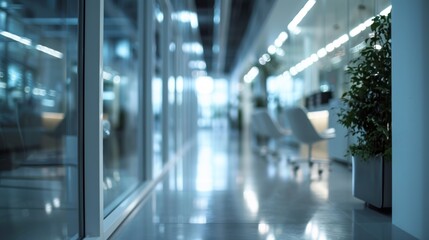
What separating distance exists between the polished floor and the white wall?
20 centimetres

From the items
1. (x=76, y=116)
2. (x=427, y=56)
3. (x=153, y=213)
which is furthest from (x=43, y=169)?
(x=427, y=56)

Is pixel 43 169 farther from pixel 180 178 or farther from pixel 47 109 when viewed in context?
pixel 47 109

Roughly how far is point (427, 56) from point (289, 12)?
3.20 metres

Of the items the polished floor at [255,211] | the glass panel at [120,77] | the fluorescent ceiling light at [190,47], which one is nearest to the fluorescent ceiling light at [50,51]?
the polished floor at [255,211]

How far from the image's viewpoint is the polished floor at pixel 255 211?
2797mm

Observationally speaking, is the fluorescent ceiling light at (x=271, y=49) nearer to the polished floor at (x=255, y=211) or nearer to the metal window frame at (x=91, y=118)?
the polished floor at (x=255, y=211)

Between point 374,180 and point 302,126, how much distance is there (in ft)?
8.50

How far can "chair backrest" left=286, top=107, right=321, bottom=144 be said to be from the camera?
5852mm

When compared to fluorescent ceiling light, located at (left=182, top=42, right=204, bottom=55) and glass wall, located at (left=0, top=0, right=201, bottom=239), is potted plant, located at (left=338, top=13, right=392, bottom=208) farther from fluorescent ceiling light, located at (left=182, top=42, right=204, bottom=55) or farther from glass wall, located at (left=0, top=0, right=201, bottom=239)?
fluorescent ceiling light, located at (left=182, top=42, right=204, bottom=55)

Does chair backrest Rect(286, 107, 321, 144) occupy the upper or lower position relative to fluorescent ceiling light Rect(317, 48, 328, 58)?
lower

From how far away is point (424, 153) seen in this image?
2.56 m

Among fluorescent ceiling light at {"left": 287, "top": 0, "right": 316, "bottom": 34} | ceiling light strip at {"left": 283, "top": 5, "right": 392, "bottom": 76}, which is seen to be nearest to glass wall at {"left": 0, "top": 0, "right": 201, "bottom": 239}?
fluorescent ceiling light at {"left": 287, "top": 0, "right": 316, "bottom": 34}

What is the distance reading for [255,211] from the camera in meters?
3.48

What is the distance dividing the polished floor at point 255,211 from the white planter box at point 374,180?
0.11 m
